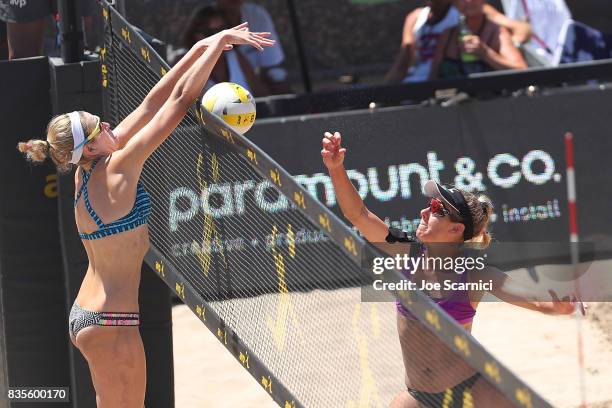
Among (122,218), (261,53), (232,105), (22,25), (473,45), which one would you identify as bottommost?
(122,218)

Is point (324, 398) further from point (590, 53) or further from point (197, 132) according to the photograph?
point (590, 53)

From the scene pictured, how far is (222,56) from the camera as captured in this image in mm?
9359

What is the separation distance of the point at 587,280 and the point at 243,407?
2814 mm

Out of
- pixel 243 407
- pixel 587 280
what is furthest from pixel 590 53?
pixel 243 407

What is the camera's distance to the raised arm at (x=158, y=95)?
4.50 meters

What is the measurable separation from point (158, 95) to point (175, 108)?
0.21 metres

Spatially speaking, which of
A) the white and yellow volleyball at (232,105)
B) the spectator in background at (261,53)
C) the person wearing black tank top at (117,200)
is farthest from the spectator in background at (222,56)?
the person wearing black tank top at (117,200)

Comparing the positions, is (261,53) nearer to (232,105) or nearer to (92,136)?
(232,105)

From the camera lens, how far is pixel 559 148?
8.68 m

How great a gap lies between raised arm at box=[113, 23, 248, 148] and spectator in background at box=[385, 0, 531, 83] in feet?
16.7

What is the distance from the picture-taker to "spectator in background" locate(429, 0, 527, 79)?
30.7ft

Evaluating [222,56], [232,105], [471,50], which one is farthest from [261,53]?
[232,105]

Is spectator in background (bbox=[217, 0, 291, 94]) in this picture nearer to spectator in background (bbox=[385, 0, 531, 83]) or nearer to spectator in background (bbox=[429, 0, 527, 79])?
spectator in background (bbox=[385, 0, 531, 83])

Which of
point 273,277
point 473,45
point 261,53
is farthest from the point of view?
point 261,53
